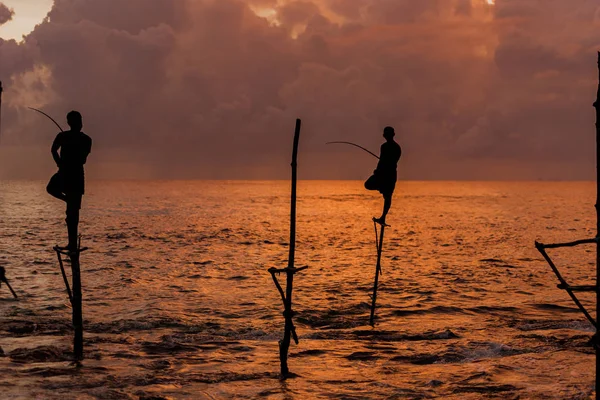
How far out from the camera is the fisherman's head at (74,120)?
12.5 meters

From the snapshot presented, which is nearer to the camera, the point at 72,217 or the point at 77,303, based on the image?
the point at 72,217

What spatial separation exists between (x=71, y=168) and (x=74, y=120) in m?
0.93

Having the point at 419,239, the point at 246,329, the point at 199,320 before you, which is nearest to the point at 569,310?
the point at 246,329

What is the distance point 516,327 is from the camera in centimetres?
1892

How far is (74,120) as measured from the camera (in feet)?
40.9

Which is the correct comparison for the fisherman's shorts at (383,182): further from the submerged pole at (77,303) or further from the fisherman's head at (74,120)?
the submerged pole at (77,303)

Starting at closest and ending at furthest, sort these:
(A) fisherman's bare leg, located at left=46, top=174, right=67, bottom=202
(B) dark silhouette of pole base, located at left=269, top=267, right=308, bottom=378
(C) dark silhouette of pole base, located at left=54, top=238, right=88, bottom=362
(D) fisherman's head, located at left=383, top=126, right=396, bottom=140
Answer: (B) dark silhouette of pole base, located at left=269, top=267, right=308, bottom=378 < (A) fisherman's bare leg, located at left=46, top=174, right=67, bottom=202 < (C) dark silhouette of pole base, located at left=54, top=238, right=88, bottom=362 < (D) fisherman's head, located at left=383, top=126, right=396, bottom=140

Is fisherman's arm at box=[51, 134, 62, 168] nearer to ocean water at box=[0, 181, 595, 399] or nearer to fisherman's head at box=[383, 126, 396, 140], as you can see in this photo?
ocean water at box=[0, 181, 595, 399]

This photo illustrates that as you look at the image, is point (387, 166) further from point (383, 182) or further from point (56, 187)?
point (56, 187)

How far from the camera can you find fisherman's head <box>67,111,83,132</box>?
12.5 m

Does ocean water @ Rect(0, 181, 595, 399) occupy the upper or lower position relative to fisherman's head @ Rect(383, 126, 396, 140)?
lower

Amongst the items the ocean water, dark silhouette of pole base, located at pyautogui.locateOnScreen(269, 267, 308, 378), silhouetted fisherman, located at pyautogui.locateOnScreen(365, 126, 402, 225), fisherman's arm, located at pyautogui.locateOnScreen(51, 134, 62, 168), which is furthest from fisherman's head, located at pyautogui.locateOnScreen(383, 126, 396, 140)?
fisherman's arm, located at pyautogui.locateOnScreen(51, 134, 62, 168)

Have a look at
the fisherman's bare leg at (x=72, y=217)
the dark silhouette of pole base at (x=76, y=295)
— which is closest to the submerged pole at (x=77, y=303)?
the dark silhouette of pole base at (x=76, y=295)

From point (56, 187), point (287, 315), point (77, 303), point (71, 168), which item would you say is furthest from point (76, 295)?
point (287, 315)
